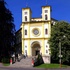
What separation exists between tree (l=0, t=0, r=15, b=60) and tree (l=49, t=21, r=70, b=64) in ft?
33.2

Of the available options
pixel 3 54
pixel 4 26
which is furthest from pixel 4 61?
pixel 4 26

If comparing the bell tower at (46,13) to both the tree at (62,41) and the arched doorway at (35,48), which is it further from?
the tree at (62,41)

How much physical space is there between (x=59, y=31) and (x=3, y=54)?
53.2ft

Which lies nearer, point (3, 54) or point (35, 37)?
point (3, 54)

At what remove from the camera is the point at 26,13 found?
7975cm

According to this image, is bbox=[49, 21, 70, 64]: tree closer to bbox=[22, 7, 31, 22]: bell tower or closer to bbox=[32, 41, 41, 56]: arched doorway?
bbox=[32, 41, 41, 56]: arched doorway

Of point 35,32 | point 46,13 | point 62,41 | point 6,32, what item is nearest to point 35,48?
point 35,32

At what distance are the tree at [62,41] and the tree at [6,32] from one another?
10119 millimetres

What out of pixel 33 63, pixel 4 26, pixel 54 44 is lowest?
pixel 33 63

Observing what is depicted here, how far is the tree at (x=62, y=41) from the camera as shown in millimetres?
59438

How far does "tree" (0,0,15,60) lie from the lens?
181ft

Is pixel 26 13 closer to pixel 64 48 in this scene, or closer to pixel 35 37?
pixel 35 37

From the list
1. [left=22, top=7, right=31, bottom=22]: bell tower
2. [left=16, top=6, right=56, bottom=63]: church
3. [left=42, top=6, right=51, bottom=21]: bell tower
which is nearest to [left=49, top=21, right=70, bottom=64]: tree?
[left=16, top=6, right=56, bottom=63]: church

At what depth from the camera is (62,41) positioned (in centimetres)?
6094
